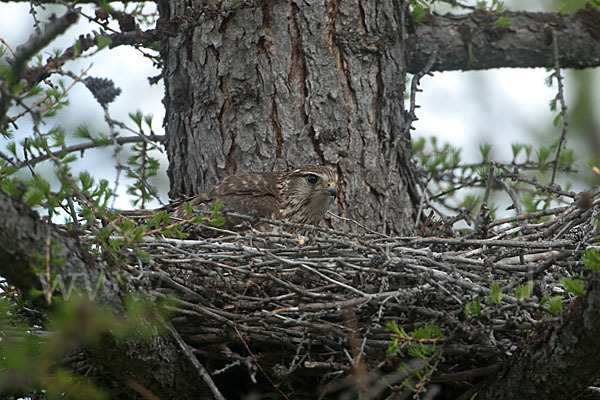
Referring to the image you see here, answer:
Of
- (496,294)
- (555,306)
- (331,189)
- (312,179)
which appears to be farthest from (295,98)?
(555,306)

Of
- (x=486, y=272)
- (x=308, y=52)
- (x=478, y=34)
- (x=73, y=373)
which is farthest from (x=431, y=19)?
(x=73, y=373)

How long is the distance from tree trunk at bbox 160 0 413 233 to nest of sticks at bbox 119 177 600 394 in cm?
139

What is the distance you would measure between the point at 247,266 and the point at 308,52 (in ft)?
6.84

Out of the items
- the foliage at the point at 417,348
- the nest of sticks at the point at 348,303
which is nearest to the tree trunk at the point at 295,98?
the nest of sticks at the point at 348,303

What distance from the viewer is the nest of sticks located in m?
3.27

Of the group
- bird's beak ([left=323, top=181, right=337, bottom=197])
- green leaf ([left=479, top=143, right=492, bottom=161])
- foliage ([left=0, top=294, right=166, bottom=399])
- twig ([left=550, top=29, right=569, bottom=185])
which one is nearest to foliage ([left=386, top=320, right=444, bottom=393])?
foliage ([left=0, top=294, right=166, bottom=399])

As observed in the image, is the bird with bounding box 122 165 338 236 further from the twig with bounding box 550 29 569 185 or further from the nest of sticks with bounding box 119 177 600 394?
the twig with bounding box 550 29 569 185

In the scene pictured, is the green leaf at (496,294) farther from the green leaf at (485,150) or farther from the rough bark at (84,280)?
the green leaf at (485,150)

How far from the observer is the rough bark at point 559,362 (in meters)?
2.76

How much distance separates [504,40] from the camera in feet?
19.3

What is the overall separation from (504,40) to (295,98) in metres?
2.02

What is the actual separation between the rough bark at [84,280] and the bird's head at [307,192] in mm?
1848

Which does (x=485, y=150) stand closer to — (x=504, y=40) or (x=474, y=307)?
(x=504, y=40)

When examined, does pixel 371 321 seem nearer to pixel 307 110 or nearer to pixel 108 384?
pixel 108 384
